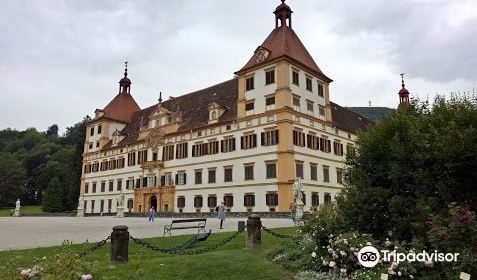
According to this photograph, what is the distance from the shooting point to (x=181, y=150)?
1880 inches

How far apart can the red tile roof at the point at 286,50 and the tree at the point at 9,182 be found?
68644mm

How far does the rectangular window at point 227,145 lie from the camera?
42.4 meters

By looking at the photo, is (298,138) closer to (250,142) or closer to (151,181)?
(250,142)

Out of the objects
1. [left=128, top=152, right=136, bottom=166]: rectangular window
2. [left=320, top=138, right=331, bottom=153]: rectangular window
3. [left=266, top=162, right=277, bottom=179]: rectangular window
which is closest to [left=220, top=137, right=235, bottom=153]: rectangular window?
[left=266, top=162, right=277, bottom=179]: rectangular window

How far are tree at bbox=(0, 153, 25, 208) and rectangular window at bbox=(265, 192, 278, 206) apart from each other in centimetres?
7124

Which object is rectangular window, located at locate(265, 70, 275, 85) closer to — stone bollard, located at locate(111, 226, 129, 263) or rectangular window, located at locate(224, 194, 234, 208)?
rectangular window, located at locate(224, 194, 234, 208)

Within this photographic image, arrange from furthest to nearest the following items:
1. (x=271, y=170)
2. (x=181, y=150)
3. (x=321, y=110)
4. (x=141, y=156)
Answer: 1. (x=141, y=156)
2. (x=181, y=150)
3. (x=321, y=110)
4. (x=271, y=170)

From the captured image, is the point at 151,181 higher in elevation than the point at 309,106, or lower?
lower

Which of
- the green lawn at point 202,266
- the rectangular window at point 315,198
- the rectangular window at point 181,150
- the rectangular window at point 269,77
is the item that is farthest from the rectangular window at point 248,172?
the green lawn at point 202,266

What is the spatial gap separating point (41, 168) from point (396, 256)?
101927mm

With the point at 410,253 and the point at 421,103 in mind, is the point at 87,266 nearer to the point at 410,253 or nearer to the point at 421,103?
the point at 410,253

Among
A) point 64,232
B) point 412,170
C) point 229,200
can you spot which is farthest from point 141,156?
point 412,170

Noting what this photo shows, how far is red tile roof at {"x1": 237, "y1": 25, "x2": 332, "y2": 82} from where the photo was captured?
40844 mm

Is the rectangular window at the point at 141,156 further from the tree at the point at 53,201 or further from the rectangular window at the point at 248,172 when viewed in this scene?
the tree at the point at 53,201
